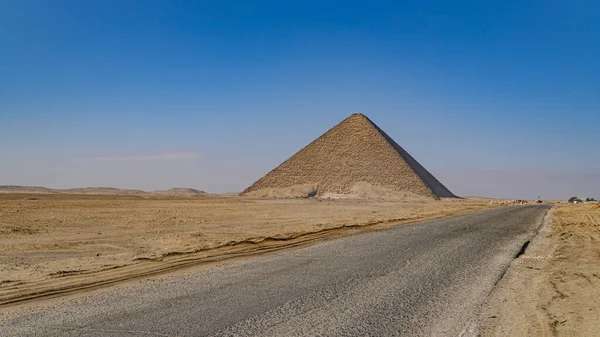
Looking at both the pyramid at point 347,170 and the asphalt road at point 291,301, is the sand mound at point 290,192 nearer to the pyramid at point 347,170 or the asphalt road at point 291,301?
the pyramid at point 347,170

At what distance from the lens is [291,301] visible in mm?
7336

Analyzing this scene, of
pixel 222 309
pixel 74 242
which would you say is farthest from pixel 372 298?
pixel 74 242

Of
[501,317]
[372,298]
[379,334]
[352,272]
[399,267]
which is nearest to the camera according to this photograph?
[379,334]

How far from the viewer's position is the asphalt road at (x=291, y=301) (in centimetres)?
601

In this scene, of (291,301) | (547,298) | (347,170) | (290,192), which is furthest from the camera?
(347,170)

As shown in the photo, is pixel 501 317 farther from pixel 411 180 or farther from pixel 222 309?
pixel 411 180

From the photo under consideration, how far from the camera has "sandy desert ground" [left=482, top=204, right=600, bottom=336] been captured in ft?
20.9

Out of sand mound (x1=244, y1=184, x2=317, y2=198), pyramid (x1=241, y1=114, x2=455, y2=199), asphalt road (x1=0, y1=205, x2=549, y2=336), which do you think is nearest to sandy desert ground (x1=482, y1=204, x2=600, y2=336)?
asphalt road (x1=0, y1=205, x2=549, y2=336)

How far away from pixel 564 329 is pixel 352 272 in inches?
168

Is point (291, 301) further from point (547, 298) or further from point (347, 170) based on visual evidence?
point (347, 170)

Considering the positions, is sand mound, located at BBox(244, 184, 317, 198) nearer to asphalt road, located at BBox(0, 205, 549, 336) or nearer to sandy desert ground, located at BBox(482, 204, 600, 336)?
sandy desert ground, located at BBox(482, 204, 600, 336)

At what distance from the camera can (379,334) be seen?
585cm

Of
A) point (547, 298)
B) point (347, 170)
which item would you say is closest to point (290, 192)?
point (347, 170)

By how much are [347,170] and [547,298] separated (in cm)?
9878
